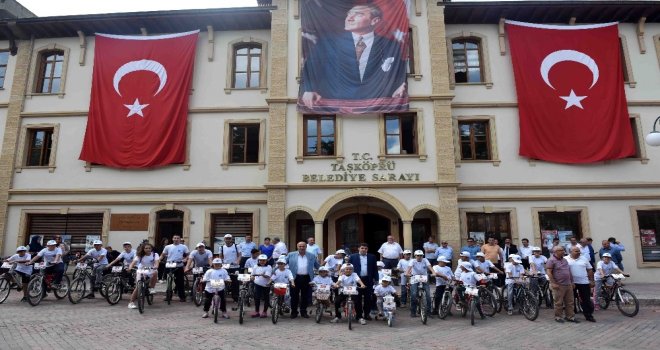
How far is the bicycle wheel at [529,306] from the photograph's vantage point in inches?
419

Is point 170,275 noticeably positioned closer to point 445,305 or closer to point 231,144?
point 231,144

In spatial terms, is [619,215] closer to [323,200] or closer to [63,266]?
[323,200]

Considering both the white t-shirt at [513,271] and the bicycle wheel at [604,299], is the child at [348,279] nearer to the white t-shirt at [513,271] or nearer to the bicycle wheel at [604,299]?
the white t-shirt at [513,271]

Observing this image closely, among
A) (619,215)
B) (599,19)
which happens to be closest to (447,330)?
(619,215)

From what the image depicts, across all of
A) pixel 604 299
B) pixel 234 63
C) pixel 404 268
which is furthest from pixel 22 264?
pixel 604 299

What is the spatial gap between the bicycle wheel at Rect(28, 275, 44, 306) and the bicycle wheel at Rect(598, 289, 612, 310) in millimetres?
15949

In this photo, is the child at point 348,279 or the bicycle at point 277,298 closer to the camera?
the bicycle at point 277,298

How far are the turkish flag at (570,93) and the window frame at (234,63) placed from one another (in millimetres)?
10907

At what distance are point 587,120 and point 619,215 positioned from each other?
4113 mm

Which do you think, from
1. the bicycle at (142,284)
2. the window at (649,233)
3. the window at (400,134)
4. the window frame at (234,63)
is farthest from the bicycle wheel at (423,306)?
the window at (649,233)

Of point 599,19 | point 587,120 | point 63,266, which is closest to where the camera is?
point 63,266

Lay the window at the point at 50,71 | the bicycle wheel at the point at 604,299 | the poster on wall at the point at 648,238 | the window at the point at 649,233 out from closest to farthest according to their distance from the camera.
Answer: the bicycle wheel at the point at 604,299, the window at the point at 649,233, the poster on wall at the point at 648,238, the window at the point at 50,71

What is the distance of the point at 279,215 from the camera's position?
55.6ft

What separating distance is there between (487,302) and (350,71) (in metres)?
10.7
